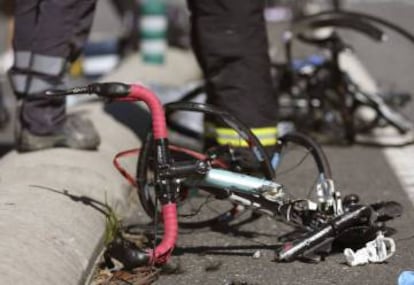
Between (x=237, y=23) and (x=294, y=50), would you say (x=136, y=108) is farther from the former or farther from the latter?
(x=237, y=23)

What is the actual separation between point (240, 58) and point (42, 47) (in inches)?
39.6

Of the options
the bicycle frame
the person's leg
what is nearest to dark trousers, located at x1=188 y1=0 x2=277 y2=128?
the person's leg

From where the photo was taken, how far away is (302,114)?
6.44 meters

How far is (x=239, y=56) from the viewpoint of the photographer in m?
4.92

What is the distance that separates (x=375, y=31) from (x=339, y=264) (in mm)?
2165

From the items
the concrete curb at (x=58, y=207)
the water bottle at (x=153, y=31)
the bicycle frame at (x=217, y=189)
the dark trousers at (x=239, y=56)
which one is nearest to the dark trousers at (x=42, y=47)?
the concrete curb at (x=58, y=207)

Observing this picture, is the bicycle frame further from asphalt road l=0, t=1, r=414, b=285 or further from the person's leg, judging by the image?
the person's leg

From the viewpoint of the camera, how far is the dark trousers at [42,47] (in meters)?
4.99

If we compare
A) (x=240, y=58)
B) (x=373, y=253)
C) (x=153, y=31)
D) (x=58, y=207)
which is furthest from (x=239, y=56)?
(x=153, y=31)

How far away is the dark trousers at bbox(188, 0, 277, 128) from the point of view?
4.86 m

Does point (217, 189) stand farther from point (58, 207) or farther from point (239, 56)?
point (239, 56)

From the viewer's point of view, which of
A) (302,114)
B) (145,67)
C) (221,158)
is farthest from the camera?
(145,67)

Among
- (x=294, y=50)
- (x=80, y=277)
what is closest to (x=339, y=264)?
(x=80, y=277)

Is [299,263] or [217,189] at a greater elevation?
[217,189]
